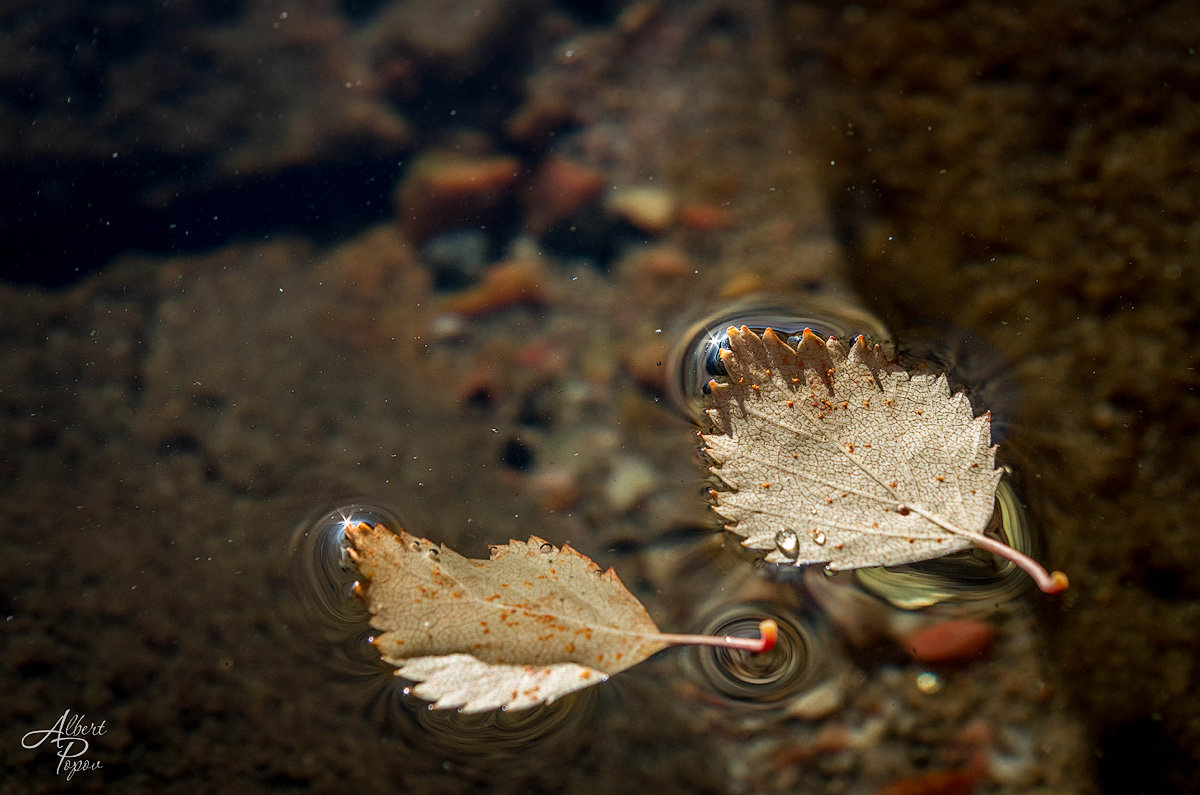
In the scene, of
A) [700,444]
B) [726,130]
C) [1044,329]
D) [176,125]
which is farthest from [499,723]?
[176,125]

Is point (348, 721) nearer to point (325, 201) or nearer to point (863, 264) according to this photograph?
point (325, 201)

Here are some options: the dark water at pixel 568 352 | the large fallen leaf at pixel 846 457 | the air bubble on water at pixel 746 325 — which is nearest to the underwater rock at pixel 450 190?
the dark water at pixel 568 352

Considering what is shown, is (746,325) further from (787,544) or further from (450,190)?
(450,190)

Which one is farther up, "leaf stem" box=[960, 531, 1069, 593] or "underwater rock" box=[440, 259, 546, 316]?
"leaf stem" box=[960, 531, 1069, 593]

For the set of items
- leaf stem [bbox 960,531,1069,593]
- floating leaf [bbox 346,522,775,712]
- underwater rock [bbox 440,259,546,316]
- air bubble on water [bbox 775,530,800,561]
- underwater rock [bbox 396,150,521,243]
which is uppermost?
underwater rock [bbox 396,150,521,243]

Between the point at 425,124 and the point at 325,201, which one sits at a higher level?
the point at 425,124

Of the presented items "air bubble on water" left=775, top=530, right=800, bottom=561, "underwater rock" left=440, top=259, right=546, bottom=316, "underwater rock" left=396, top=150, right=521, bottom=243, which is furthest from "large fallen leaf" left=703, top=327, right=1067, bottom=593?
"underwater rock" left=396, top=150, right=521, bottom=243

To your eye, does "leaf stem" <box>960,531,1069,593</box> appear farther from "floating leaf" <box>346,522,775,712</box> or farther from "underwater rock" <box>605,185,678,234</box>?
"underwater rock" <box>605,185,678,234</box>
